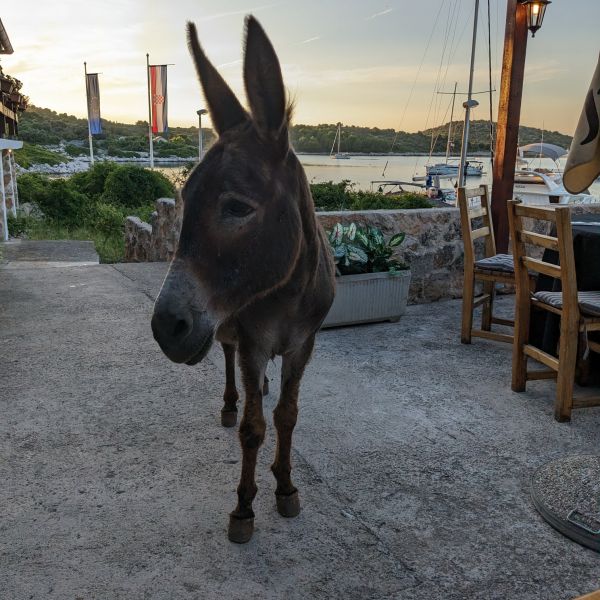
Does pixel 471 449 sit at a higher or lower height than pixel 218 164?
lower

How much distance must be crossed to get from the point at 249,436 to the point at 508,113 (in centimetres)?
494

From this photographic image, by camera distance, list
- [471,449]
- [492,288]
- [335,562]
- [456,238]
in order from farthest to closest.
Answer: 1. [456,238]
2. [492,288]
3. [471,449]
4. [335,562]

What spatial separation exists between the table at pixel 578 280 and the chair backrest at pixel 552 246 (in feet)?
1.40

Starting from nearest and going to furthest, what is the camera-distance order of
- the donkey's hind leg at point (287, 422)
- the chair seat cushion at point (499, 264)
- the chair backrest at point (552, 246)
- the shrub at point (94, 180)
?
the donkey's hind leg at point (287, 422)
the chair backrest at point (552, 246)
the chair seat cushion at point (499, 264)
the shrub at point (94, 180)

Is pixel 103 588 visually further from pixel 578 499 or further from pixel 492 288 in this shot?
pixel 492 288

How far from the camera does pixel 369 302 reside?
4953 mm

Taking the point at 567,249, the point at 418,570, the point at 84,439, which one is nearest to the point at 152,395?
the point at 84,439

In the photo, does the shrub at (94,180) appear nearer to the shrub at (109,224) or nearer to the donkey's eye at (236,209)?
the shrub at (109,224)

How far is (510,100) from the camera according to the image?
18.8 ft

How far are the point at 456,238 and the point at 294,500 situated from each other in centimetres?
421

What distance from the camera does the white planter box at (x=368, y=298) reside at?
483 centimetres

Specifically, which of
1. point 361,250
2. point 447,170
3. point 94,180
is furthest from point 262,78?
point 447,170

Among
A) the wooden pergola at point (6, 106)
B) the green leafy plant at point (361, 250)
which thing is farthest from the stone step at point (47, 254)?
the green leafy plant at point (361, 250)

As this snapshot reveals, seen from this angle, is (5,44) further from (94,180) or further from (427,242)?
(427,242)
